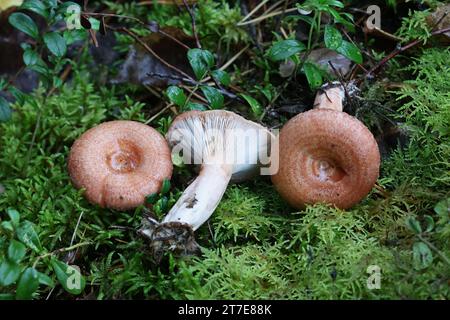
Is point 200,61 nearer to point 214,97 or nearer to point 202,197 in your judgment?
point 214,97

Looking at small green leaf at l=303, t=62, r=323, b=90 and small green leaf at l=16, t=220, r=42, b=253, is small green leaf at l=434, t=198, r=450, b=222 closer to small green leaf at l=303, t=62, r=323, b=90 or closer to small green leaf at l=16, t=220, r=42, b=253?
small green leaf at l=303, t=62, r=323, b=90

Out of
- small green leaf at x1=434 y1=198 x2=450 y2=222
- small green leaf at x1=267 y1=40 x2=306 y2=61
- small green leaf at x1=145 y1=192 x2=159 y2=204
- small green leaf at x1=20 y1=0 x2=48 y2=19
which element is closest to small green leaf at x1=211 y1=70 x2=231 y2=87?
small green leaf at x1=267 y1=40 x2=306 y2=61

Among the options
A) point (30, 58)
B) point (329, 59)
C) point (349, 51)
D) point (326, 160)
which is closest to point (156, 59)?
point (30, 58)

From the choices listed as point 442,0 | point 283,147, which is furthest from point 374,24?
point 283,147

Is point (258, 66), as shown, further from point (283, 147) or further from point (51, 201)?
point (51, 201)

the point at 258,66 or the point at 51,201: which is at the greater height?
the point at 258,66

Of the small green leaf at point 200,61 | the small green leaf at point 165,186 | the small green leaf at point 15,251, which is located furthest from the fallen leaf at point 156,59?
the small green leaf at point 15,251
